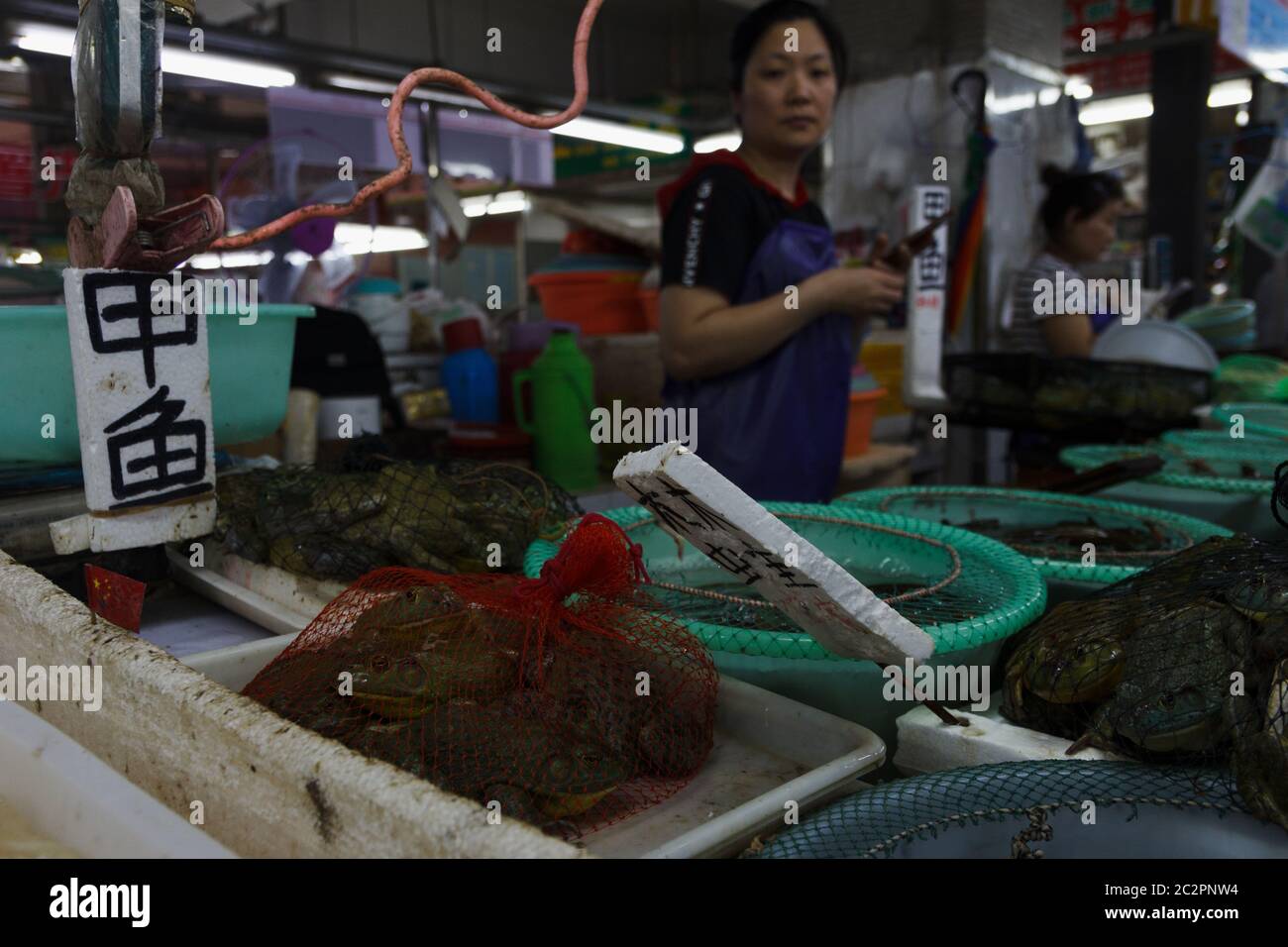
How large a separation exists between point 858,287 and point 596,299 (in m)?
2.12

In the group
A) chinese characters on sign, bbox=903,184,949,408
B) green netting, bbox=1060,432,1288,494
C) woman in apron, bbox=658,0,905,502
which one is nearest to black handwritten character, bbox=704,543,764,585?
green netting, bbox=1060,432,1288,494

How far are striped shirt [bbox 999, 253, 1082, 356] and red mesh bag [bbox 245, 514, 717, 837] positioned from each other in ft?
10.7

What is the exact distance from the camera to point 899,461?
3.92 metres

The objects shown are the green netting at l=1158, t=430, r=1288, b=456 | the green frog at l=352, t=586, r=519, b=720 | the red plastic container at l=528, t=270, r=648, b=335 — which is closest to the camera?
the green frog at l=352, t=586, r=519, b=720

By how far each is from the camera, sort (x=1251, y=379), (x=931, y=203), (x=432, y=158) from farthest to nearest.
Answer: (x=432, y=158), (x=931, y=203), (x=1251, y=379)

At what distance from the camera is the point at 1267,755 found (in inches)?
30.0

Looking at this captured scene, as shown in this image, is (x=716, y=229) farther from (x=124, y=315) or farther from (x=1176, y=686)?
(x=1176, y=686)

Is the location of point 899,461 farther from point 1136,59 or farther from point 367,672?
point 1136,59

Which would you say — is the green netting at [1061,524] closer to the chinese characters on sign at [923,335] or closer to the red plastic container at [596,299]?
the chinese characters on sign at [923,335]

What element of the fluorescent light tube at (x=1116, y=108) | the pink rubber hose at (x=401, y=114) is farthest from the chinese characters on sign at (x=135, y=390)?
the fluorescent light tube at (x=1116, y=108)

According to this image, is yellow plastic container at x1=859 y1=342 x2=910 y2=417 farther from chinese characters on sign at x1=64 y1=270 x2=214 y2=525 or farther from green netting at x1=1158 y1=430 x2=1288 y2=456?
chinese characters on sign at x1=64 y1=270 x2=214 y2=525

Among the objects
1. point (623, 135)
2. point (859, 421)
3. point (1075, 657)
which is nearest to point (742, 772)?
point (1075, 657)

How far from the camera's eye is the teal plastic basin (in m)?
1.33
